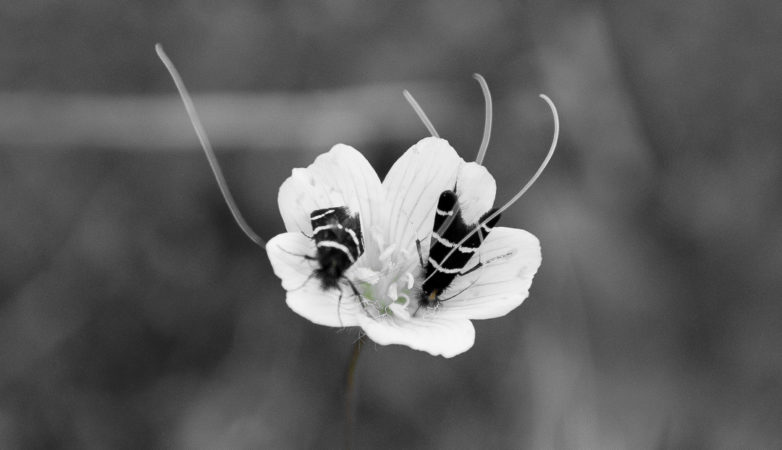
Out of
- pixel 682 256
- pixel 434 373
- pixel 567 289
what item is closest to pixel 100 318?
pixel 434 373

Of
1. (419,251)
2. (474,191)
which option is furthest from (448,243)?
(474,191)

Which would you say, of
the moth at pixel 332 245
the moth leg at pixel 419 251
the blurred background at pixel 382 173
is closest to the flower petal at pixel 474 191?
the moth leg at pixel 419 251

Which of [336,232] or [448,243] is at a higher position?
[336,232]

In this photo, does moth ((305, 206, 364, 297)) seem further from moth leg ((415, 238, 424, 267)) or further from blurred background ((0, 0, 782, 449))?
blurred background ((0, 0, 782, 449))

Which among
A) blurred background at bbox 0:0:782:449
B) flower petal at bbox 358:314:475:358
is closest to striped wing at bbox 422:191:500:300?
flower petal at bbox 358:314:475:358

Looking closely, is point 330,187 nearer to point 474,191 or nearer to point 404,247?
point 404,247

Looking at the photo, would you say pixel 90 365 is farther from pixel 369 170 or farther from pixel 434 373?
pixel 369 170
